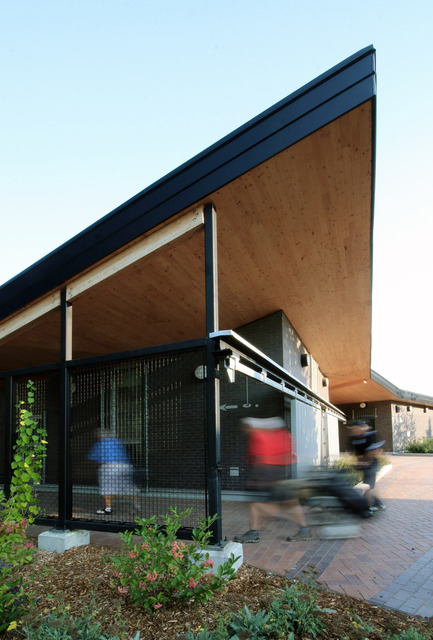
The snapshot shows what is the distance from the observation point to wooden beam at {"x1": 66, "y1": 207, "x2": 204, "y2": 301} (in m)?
5.00

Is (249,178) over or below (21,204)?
below

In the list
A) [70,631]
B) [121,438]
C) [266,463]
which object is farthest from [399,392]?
[70,631]

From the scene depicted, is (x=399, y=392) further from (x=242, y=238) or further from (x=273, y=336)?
(x=242, y=238)

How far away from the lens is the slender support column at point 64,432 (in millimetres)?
5332

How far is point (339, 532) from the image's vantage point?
5.78 meters

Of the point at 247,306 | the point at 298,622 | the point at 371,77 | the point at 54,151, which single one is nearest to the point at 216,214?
the point at 371,77

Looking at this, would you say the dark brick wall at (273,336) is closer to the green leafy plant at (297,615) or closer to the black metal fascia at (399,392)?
the green leafy plant at (297,615)

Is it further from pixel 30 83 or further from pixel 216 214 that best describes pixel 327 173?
pixel 30 83

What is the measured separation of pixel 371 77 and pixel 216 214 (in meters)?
2.10

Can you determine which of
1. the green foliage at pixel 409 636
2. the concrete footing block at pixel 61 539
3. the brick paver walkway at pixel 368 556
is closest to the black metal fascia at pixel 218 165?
the concrete footing block at pixel 61 539

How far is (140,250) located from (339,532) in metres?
4.40

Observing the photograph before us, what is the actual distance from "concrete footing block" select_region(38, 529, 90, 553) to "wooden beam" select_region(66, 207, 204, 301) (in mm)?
2837

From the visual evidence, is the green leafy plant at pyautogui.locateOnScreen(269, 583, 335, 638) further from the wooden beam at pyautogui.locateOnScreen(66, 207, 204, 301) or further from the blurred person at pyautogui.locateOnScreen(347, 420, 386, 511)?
the blurred person at pyautogui.locateOnScreen(347, 420, 386, 511)

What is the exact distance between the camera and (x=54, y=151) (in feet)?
30.5
